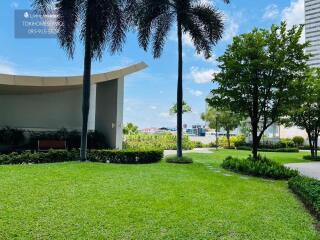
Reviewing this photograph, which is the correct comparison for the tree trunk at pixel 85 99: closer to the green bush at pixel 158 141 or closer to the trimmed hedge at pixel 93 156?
the trimmed hedge at pixel 93 156

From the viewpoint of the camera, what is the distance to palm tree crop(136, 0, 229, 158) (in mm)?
14539

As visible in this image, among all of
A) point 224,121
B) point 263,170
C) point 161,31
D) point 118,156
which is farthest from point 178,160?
point 224,121

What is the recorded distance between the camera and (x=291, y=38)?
1277 cm

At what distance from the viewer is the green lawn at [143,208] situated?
4.83 m

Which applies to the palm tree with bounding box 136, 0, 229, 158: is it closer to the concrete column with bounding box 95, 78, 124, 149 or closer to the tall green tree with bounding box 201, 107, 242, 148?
the concrete column with bounding box 95, 78, 124, 149

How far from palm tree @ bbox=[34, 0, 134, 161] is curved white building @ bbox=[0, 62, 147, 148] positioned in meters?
3.06

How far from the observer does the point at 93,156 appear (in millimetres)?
13430

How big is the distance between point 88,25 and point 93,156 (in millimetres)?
5160

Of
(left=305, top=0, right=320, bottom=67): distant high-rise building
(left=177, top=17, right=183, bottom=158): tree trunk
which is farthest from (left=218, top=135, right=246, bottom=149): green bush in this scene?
(left=177, top=17, right=183, bottom=158): tree trunk

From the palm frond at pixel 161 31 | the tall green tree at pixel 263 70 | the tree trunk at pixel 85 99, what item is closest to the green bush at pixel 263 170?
the tall green tree at pixel 263 70

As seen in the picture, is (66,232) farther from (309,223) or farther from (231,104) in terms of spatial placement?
(231,104)

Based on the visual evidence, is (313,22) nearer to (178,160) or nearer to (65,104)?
(65,104)

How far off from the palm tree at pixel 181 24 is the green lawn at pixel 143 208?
6682 mm

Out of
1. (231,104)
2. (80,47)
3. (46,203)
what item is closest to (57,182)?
(46,203)
